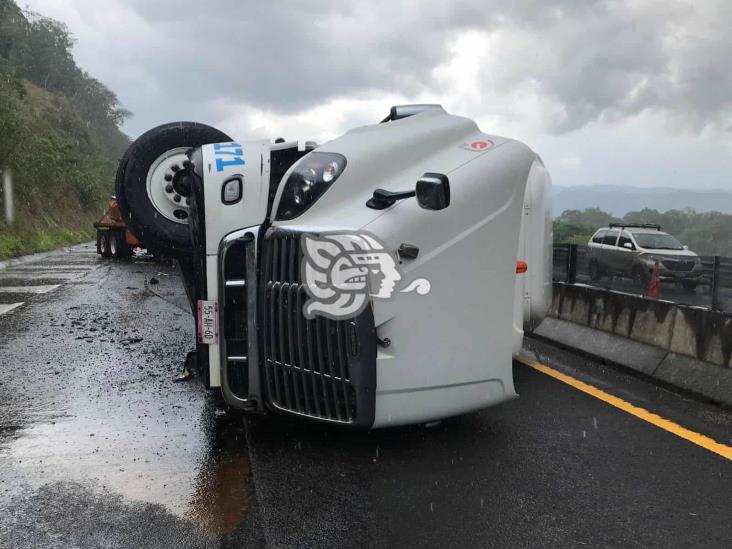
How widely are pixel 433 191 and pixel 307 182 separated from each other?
0.84 m

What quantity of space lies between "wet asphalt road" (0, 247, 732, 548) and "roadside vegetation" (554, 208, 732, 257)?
14224mm

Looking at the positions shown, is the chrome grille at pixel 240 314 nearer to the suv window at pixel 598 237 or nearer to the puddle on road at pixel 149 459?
the puddle on road at pixel 149 459

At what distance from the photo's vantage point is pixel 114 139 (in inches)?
Answer: 4117

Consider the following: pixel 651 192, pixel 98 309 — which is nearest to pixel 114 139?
pixel 98 309

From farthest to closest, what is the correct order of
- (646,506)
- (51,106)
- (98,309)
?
(51,106) < (98,309) < (646,506)

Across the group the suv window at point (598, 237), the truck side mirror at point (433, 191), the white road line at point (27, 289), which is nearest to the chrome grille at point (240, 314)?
the truck side mirror at point (433, 191)

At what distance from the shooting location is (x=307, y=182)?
3.90 meters

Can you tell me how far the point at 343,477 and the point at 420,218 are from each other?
56.3 inches

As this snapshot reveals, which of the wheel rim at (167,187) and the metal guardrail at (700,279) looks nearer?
the wheel rim at (167,187)

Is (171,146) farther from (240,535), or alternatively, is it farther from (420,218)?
(240,535)

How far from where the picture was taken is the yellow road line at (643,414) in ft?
13.2

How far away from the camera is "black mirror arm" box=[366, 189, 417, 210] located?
141 inches

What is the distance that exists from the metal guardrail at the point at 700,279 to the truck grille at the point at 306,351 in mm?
4190

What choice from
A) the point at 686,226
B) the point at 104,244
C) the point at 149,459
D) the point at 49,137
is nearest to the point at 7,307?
the point at 149,459
